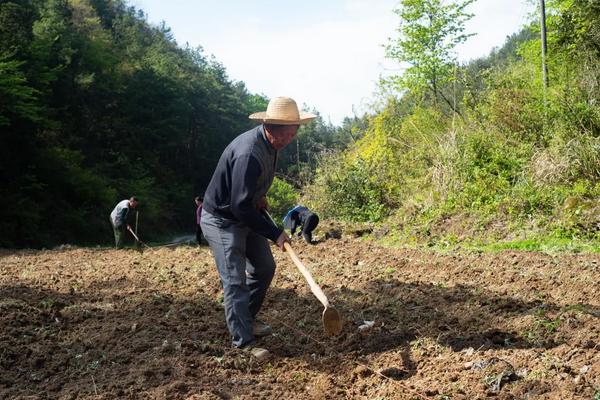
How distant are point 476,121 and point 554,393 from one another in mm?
11632

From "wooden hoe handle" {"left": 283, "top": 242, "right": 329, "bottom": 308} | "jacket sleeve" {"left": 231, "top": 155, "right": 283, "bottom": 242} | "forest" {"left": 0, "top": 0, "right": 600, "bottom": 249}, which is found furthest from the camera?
"forest" {"left": 0, "top": 0, "right": 600, "bottom": 249}

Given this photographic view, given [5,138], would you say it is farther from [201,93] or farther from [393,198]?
[201,93]

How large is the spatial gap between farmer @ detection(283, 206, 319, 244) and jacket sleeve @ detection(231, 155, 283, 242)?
7616mm

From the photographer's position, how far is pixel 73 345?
17.1 ft

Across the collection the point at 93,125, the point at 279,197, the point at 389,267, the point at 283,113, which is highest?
the point at 93,125

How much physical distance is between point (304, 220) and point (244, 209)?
7898 millimetres

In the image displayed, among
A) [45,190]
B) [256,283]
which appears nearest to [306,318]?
[256,283]

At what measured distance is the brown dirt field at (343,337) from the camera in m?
3.89

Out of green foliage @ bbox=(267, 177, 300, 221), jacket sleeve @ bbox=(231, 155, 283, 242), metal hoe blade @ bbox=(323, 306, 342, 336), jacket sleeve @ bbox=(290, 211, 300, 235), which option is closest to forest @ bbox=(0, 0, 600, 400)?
metal hoe blade @ bbox=(323, 306, 342, 336)

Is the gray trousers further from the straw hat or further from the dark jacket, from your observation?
the straw hat

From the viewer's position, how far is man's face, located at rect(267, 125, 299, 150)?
182 inches

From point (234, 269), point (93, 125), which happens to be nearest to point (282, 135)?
point (234, 269)

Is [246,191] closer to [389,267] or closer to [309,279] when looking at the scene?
[309,279]

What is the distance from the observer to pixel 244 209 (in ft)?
14.6
